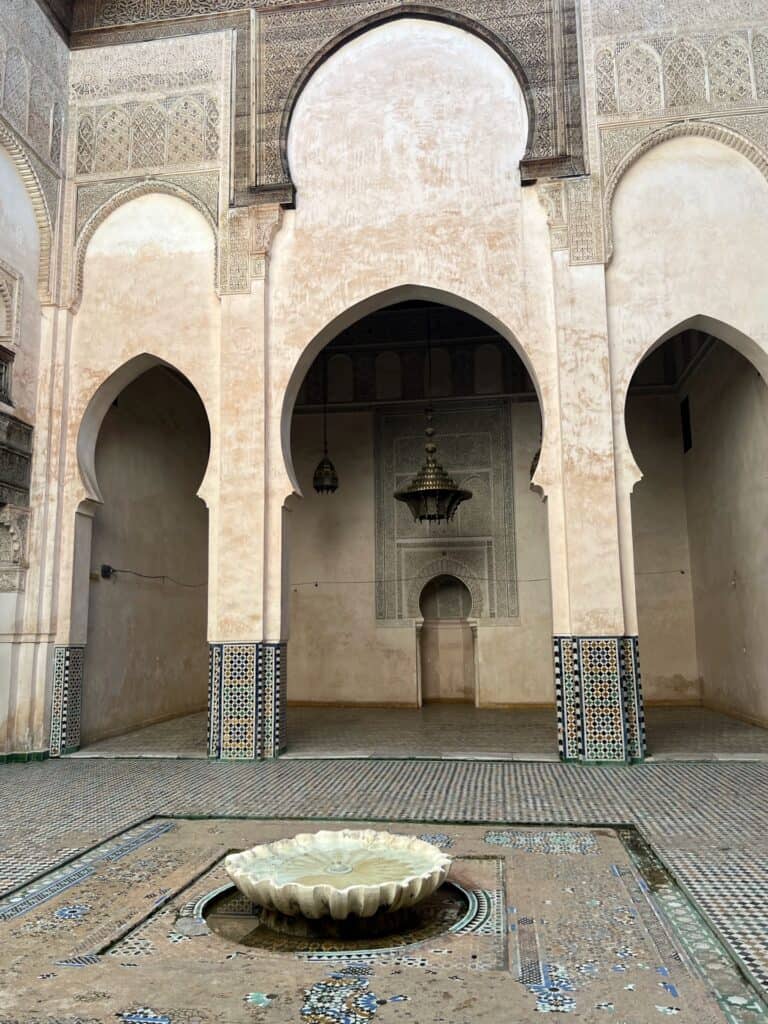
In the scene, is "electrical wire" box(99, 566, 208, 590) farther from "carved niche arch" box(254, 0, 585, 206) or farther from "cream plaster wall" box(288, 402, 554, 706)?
"carved niche arch" box(254, 0, 585, 206)

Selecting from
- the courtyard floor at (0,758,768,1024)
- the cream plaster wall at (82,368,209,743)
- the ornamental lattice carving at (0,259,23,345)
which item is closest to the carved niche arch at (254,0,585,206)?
the ornamental lattice carving at (0,259,23,345)

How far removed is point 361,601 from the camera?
27.8 ft

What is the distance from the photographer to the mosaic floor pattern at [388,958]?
1.68 metres

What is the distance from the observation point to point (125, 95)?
19.2 ft

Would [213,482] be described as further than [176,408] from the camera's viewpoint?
No

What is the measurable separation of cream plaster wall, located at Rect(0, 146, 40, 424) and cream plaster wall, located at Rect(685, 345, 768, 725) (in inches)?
199

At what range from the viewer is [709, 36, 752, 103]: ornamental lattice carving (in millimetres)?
5258

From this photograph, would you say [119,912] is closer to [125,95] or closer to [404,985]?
[404,985]

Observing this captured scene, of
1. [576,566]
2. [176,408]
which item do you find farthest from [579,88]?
[176,408]

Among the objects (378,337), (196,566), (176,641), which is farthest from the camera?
(378,337)

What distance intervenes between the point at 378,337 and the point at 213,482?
405cm

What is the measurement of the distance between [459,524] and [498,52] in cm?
432

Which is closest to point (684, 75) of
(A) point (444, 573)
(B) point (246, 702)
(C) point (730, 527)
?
(C) point (730, 527)

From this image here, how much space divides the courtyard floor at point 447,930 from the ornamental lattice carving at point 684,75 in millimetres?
4193
